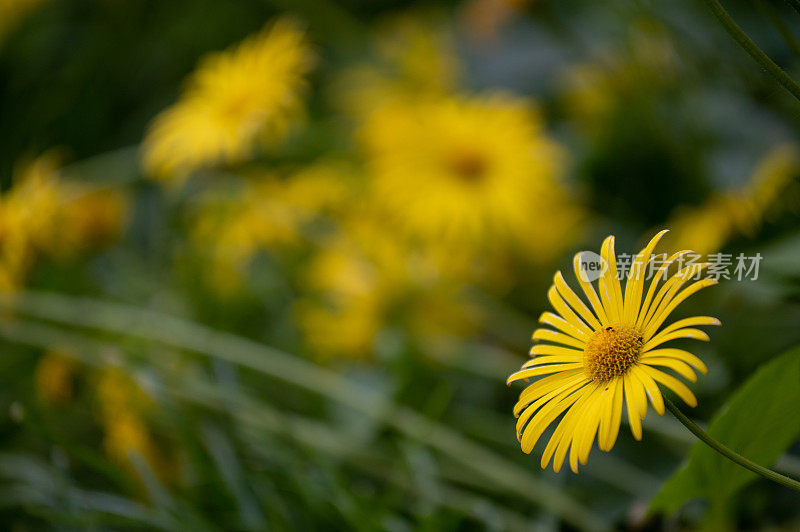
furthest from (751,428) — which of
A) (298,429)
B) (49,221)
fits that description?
(49,221)

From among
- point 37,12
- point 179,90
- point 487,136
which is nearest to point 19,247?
point 487,136

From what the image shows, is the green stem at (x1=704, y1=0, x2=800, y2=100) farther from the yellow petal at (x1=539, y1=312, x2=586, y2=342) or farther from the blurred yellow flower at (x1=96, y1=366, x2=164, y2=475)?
the blurred yellow flower at (x1=96, y1=366, x2=164, y2=475)

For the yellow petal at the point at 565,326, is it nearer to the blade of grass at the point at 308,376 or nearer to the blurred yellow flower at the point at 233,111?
the blade of grass at the point at 308,376

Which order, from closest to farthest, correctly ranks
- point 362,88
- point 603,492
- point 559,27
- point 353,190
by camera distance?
point 603,492 < point 559,27 < point 353,190 < point 362,88

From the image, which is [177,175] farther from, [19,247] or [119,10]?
[119,10]

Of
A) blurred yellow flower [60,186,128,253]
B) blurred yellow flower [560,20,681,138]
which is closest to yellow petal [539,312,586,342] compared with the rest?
blurred yellow flower [560,20,681,138]
